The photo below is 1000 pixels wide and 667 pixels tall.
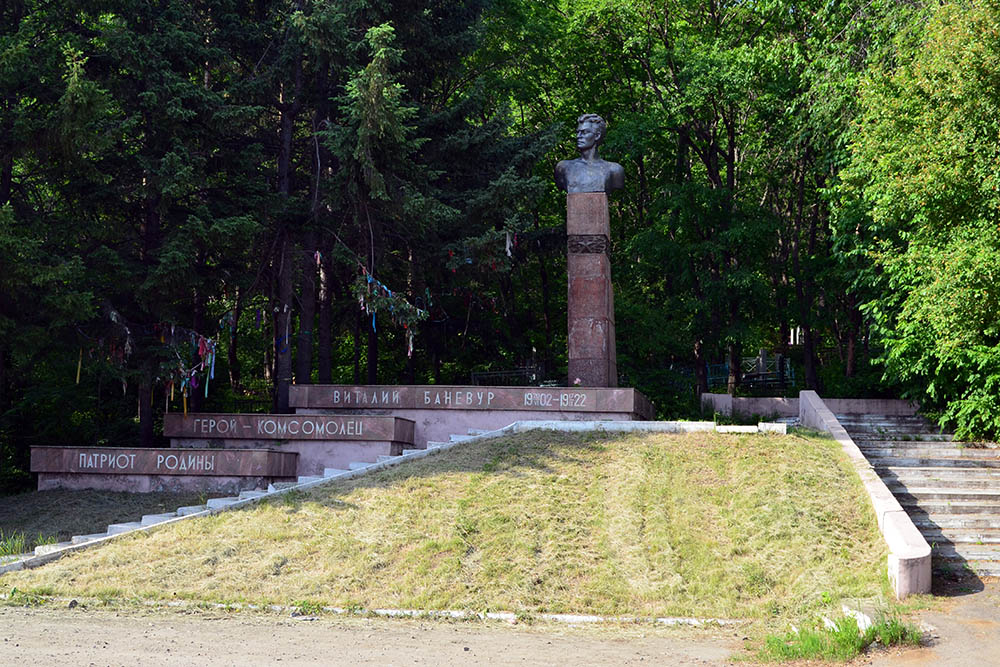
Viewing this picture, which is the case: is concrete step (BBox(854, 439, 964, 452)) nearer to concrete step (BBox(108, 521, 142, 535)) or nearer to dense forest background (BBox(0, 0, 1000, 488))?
dense forest background (BBox(0, 0, 1000, 488))

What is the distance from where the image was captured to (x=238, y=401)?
83.8 feet

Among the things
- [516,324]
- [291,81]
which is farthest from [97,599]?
[516,324]

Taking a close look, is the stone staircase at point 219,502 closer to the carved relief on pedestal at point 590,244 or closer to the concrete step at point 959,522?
the carved relief on pedestal at point 590,244

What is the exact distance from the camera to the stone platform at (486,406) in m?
19.3

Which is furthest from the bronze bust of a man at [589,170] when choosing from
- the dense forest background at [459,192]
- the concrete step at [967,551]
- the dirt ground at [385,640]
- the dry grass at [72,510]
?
the dirt ground at [385,640]

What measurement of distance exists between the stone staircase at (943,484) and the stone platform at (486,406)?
15.5 feet

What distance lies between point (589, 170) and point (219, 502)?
10.6 m

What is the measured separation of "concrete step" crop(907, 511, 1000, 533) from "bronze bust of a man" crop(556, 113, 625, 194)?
9777 mm

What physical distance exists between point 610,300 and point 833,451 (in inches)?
255

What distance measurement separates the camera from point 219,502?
15.6 metres

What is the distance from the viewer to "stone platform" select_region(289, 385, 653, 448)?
19344mm

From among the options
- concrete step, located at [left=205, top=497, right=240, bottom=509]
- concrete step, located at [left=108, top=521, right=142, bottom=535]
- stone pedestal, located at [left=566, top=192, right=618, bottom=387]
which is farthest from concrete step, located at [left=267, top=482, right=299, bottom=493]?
stone pedestal, located at [left=566, top=192, right=618, bottom=387]

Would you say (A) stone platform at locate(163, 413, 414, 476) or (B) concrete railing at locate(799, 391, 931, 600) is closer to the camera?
(B) concrete railing at locate(799, 391, 931, 600)

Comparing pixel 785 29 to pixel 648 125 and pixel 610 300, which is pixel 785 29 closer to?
pixel 648 125
